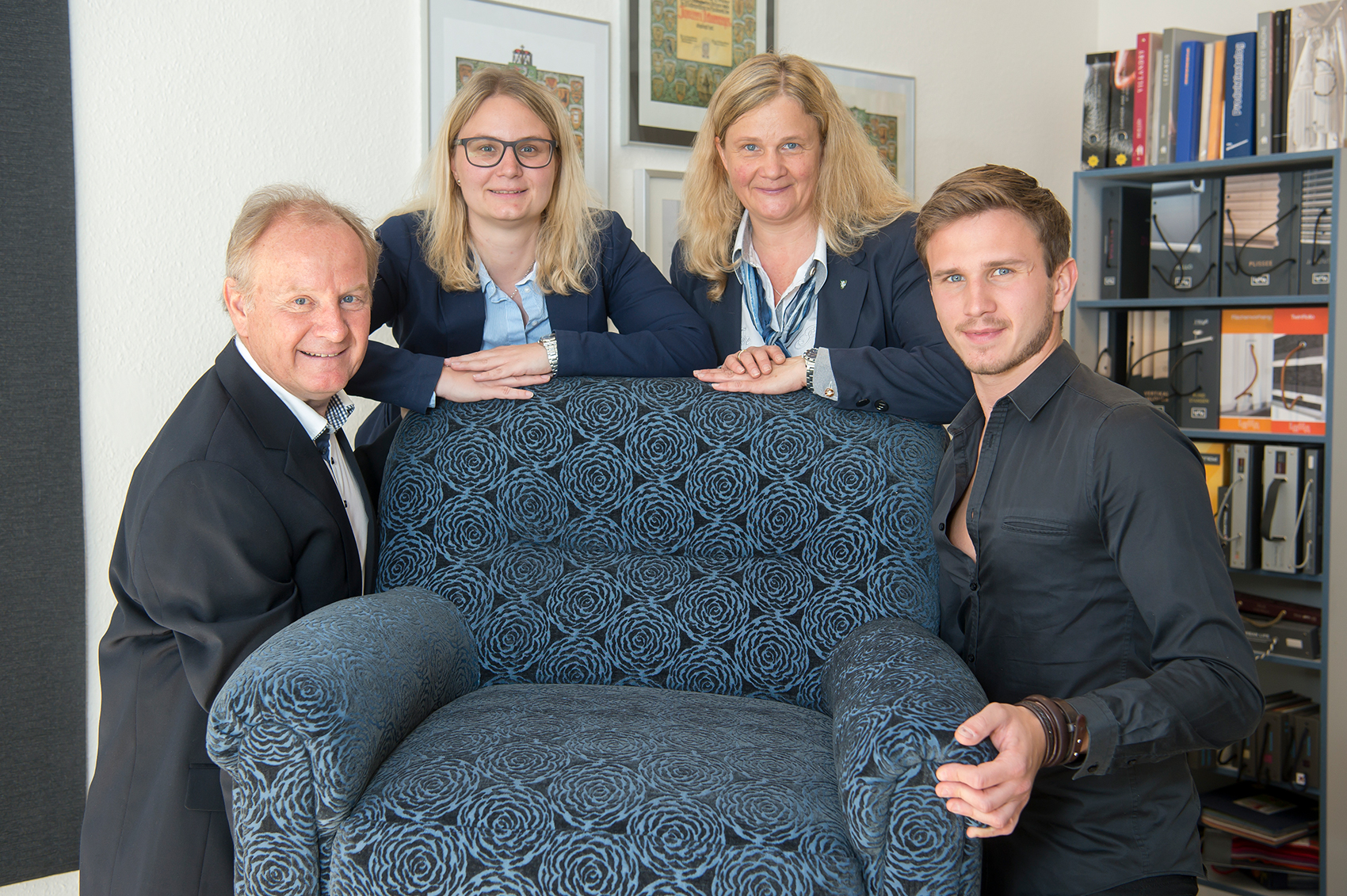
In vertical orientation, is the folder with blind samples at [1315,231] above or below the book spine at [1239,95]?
below

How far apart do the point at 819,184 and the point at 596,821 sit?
4.85ft

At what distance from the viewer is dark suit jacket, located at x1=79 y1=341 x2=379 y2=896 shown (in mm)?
1390

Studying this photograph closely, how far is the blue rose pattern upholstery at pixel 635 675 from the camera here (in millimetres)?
1164

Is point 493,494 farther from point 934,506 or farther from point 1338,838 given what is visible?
point 1338,838

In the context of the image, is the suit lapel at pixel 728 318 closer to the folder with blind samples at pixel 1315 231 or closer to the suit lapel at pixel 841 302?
the suit lapel at pixel 841 302

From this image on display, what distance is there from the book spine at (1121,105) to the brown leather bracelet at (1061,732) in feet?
7.76

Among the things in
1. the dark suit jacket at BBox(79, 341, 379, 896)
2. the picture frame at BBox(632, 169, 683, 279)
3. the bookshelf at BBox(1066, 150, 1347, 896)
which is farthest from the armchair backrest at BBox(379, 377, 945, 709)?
the bookshelf at BBox(1066, 150, 1347, 896)

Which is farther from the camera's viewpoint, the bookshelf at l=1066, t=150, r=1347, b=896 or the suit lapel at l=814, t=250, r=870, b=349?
the bookshelf at l=1066, t=150, r=1347, b=896

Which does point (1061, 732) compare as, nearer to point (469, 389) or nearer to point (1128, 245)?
point (469, 389)

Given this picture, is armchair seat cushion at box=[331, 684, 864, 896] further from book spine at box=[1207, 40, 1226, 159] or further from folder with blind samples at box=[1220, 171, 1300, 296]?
book spine at box=[1207, 40, 1226, 159]

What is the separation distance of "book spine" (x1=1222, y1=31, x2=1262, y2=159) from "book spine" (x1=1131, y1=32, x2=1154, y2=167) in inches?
8.3

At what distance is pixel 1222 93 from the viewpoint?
285cm

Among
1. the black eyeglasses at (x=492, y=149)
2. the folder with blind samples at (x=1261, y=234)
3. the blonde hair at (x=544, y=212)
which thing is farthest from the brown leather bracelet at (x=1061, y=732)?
the folder with blind samples at (x=1261, y=234)

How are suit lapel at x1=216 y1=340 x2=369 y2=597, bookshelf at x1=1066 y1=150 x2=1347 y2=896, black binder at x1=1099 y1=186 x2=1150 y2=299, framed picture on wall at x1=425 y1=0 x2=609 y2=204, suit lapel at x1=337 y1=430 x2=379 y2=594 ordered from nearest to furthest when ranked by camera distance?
suit lapel at x1=216 y1=340 x2=369 y2=597, suit lapel at x1=337 y1=430 x2=379 y2=594, framed picture on wall at x1=425 y1=0 x2=609 y2=204, bookshelf at x1=1066 y1=150 x2=1347 y2=896, black binder at x1=1099 y1=186 x2=1150 y2=299
